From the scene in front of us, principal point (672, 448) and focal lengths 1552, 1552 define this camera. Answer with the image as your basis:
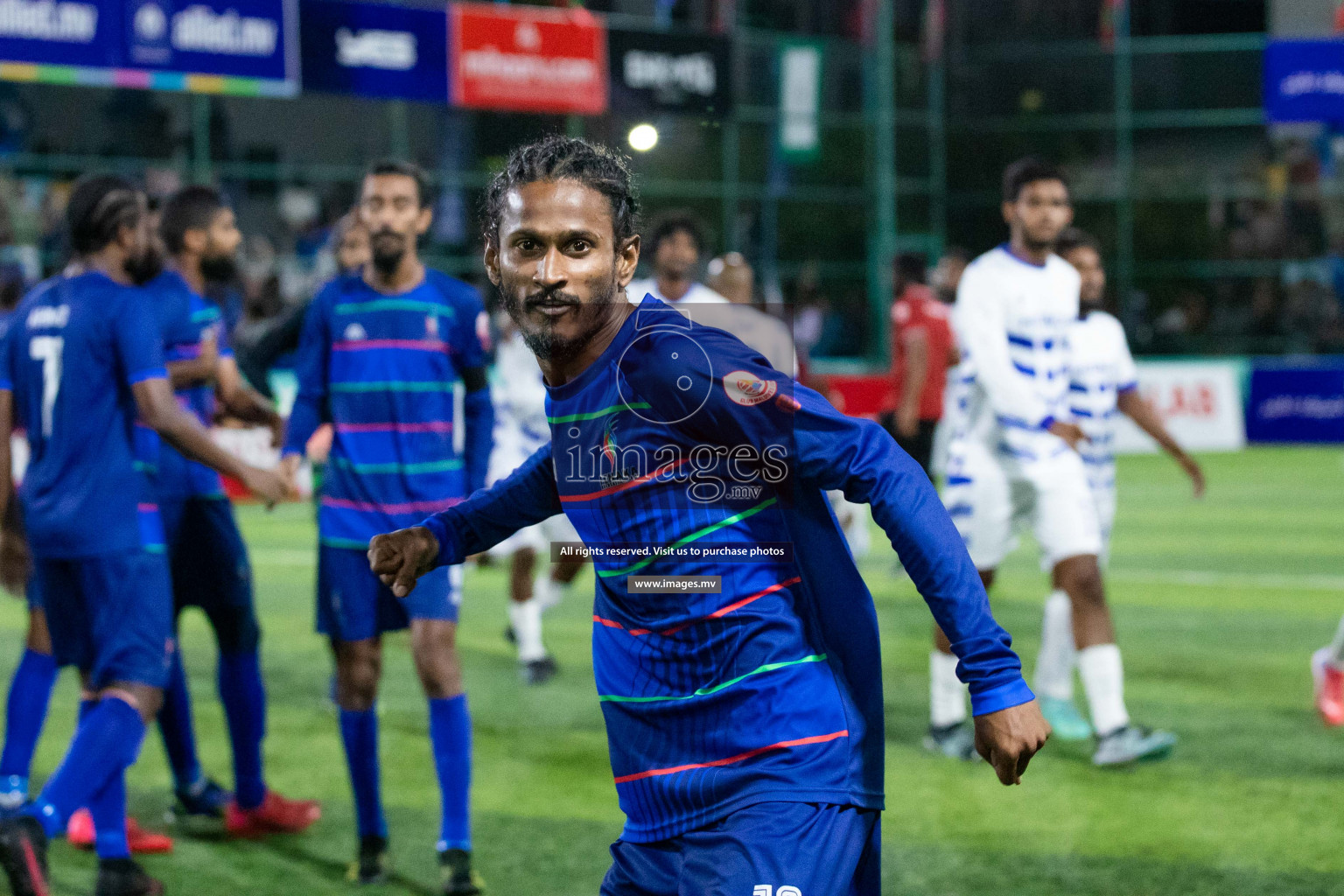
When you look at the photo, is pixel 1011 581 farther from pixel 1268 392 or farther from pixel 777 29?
pixel 777 29

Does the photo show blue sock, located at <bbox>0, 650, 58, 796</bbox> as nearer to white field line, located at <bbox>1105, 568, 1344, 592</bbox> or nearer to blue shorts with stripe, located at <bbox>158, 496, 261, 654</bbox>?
blue shorts with stripe, located at <bbox>158, 496, 261, 654</bbox>

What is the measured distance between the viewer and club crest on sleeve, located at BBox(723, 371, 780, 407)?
259 cm

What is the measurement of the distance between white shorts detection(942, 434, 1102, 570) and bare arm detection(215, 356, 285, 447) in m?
2.84

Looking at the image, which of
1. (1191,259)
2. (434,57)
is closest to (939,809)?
(434,57)

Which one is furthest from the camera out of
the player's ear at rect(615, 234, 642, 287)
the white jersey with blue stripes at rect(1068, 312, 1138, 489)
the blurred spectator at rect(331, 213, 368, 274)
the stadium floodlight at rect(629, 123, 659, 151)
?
the white jersey with blue stripes at rect(1068, 312, 1138, 489)

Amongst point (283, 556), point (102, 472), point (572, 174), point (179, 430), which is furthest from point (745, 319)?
point (283, 556)

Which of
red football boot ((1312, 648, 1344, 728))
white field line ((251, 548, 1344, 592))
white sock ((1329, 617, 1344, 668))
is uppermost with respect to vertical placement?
white sock ((1329, 617, 1344, 668))

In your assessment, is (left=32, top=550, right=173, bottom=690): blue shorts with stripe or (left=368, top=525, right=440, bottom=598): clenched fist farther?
(left=32, top=550, right=173, bottom=690): blue shorts with stripe

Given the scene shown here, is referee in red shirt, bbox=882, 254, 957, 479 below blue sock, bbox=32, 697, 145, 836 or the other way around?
the other way around

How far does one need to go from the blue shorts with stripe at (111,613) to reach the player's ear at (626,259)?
8.25ft

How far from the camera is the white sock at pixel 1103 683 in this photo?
6395mm

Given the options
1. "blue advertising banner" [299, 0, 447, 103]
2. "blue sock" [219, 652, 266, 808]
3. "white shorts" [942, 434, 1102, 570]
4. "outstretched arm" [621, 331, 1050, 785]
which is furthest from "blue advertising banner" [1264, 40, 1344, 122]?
"outstretched arm" [621, 331, 1050, 785]

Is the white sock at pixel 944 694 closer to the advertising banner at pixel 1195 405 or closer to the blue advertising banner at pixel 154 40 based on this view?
the blue advertising banner at pixel 154 40

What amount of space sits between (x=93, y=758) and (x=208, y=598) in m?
1.29
